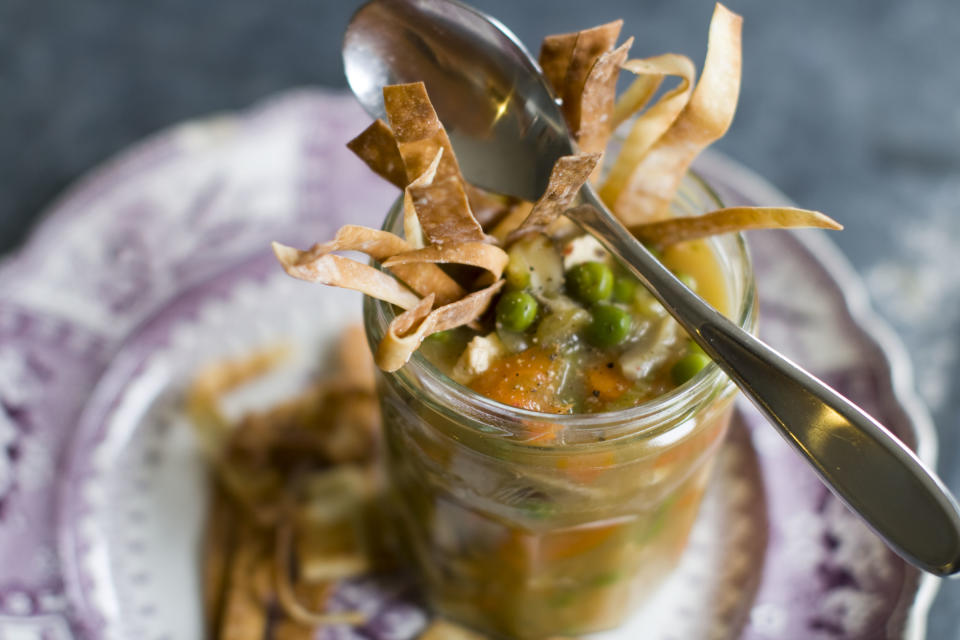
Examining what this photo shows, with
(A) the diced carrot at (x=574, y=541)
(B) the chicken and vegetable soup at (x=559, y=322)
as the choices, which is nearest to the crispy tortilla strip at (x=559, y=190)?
(B) the chicken and vegetable soup at (x=559, y=322)

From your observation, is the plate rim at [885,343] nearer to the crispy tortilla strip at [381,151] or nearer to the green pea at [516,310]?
the green pea at [516,310]

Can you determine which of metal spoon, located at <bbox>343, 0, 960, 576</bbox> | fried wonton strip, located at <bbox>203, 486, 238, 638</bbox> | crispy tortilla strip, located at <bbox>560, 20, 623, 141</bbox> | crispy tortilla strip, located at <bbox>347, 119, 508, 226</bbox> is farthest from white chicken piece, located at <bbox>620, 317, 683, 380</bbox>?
fried wonton strip, located at <bbox>203, 486, 238, 638</bbox>

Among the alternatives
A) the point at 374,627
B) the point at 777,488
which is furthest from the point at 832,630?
the point at 374,627

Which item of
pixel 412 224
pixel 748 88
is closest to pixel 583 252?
pixel 412 224

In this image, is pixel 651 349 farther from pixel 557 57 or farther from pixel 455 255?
pixel 557 57

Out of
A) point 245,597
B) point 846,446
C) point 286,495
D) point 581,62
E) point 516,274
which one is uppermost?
point 581,62

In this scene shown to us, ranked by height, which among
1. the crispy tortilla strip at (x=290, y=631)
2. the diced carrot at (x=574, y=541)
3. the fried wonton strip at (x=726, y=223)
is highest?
the fried wonton strip at (x=726, y=223)

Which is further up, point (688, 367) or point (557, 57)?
point (557, 57)
